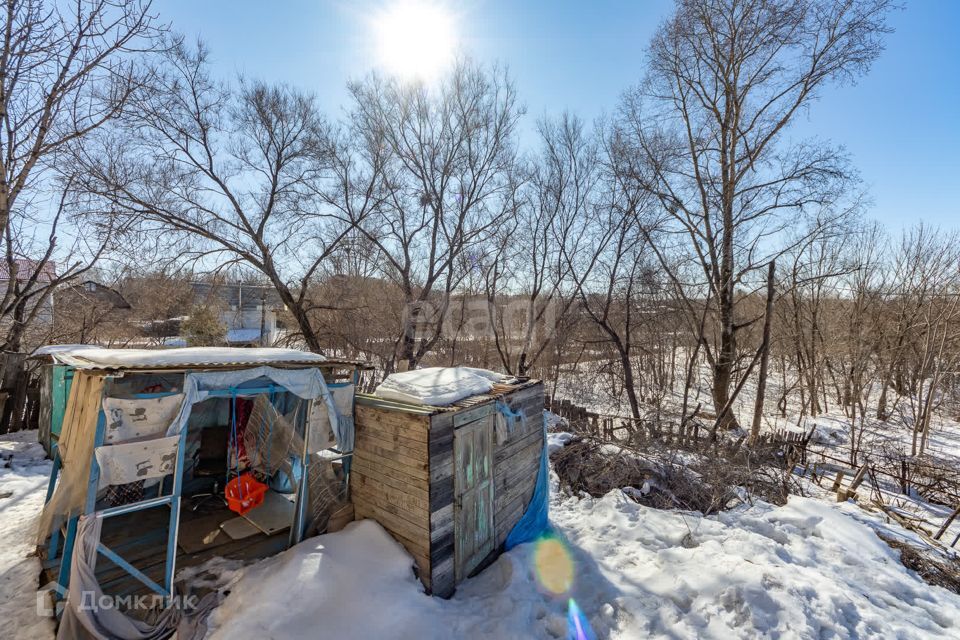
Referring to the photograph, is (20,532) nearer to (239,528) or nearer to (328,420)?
(239,528)

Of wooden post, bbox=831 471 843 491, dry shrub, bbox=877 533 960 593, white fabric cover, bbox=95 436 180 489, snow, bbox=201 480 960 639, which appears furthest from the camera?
wooden post, bbox=831 471 843 491

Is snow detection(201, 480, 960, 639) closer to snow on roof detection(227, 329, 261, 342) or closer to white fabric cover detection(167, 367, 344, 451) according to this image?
white fabric cover detection(167, 367, 344, 451)

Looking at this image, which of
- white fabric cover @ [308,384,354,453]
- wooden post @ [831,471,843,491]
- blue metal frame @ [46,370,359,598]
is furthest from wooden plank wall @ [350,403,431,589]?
wooden post @ [831,471,843,491]

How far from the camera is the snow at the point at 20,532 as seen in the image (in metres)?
3.38

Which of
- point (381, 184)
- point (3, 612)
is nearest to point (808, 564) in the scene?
point (3, 612)

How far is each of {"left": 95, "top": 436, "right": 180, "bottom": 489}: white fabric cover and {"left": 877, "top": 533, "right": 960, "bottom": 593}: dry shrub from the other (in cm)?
829

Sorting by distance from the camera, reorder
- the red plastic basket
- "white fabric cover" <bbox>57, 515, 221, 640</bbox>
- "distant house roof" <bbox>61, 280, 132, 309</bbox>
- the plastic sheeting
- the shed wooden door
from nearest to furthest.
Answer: "white fabric cover" <bbox>57, 515, 221, 640</bbox> → the shed wooden door → the red plastic basket → the plastic sheeting → "distant house roof" <bbox>61, 280, 132, 309</bbox>

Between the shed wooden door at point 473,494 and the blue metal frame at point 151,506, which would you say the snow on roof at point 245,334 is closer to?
the blue metal frame at point 151,506

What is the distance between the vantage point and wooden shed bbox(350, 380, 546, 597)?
3.83 m

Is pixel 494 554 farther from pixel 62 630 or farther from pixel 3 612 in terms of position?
pixel 3 612

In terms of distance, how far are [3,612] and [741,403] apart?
2138 cm

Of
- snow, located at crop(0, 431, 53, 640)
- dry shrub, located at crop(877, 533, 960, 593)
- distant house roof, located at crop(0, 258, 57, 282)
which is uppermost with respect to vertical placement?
distant house roof, located at crop(0, 258, 57, 282)

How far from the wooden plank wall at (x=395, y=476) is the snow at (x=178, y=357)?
1040 millimetres

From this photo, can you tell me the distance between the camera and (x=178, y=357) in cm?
355
